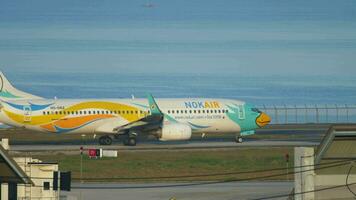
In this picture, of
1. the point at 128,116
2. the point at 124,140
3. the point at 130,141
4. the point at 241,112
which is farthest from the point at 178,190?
the point at 241,112

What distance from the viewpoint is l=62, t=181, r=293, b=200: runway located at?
128 ft

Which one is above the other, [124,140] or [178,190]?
[124,140]

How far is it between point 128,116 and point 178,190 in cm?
3899

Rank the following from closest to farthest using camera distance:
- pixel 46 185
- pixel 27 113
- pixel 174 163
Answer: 1. pixel 46 185
2. pixel 174 163
3. pixel 27 113

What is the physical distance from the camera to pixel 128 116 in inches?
3172

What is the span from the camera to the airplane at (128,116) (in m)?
78.1

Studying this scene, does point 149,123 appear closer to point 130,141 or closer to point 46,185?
point 130,141

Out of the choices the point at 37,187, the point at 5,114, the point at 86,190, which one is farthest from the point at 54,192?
the point at 5,114

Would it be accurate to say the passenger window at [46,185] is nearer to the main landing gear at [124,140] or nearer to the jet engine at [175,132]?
the jet engine at [175,132]

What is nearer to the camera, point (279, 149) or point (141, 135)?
point (279, 149)

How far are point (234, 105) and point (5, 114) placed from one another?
19.2 metres

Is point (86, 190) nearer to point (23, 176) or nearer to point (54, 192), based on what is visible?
point (54, 192)

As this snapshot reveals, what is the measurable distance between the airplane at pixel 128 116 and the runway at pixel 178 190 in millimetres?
32704

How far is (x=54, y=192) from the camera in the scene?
28.7m
